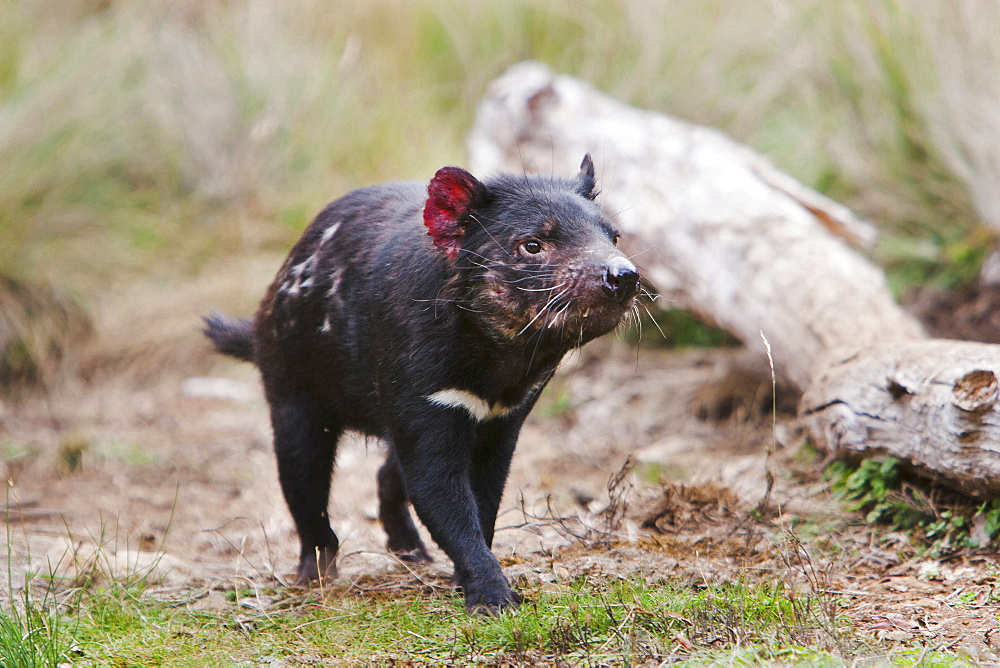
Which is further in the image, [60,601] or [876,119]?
[876,119]

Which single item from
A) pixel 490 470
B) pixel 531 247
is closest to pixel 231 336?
pixel 490 470

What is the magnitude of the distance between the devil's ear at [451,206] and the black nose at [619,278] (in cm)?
49

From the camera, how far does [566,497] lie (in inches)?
179

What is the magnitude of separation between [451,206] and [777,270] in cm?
246

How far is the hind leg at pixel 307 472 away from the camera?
337cm

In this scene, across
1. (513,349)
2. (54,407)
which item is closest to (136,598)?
(513,349)

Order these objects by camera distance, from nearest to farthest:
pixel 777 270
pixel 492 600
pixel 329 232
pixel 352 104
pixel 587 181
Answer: pixel 492 600
pixel 587 181
pixel 329 232
pixel 777 270
pixel 352 104

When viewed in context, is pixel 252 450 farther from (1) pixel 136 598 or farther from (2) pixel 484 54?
(2) pixel 484 54

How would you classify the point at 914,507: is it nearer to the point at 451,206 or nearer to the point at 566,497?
the point at 566,497

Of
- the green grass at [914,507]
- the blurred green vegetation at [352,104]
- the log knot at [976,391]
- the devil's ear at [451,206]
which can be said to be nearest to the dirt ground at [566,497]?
the green grass at [914,507]

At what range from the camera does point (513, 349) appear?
2.81 m

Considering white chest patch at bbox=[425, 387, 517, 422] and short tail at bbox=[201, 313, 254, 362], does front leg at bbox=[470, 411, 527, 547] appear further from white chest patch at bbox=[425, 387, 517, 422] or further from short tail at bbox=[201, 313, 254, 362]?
short tail at bbox=[201, 313, 254, 362]

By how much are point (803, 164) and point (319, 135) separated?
13.5 feet

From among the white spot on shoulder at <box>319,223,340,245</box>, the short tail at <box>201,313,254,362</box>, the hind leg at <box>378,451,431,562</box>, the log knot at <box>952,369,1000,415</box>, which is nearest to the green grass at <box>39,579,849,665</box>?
the hind leg at <box>378,451,431,562</box>
